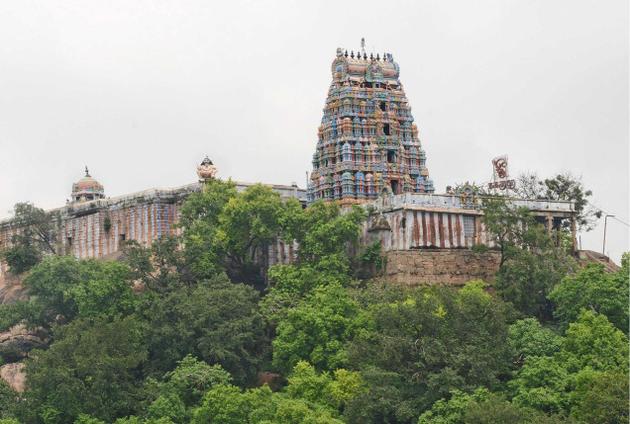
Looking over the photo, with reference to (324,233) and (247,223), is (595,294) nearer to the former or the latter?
(324,233)

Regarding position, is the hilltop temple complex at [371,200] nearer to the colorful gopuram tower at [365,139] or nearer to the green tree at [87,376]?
the colorful gopuram tower at [365,139]

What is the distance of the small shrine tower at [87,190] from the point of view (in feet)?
279

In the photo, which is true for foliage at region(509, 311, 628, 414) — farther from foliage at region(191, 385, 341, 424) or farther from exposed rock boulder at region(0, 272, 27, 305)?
exposed rock boulder at region(0, 272, 27, 305)

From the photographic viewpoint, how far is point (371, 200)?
73000 millimetres

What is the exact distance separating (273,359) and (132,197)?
16.0 meters

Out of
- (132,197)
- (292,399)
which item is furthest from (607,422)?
(132,197)

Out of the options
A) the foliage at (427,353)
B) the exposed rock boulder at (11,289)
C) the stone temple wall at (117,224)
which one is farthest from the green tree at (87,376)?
the exposed rock boulder at (11,289)

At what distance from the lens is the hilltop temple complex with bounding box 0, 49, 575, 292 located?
69062 millimetres

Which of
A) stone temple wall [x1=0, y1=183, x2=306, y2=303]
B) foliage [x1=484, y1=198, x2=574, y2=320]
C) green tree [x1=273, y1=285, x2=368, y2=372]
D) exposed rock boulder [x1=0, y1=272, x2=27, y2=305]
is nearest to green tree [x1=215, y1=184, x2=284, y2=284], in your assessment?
stone temple wall [x1=0, y1=183, x2=306, y2=303]

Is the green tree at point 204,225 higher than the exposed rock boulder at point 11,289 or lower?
higher

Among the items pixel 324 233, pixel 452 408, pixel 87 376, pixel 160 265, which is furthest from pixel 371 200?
pixel 452 408

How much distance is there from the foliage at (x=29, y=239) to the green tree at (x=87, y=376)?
1278 cm

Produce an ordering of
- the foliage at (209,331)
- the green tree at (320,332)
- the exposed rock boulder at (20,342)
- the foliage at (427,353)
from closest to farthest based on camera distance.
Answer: the foliage at (427,353) < the green tree at (320,332) < the foliage at (209,331) < the exposed rock boulder at (20,342)

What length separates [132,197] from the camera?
7725 centimetres
